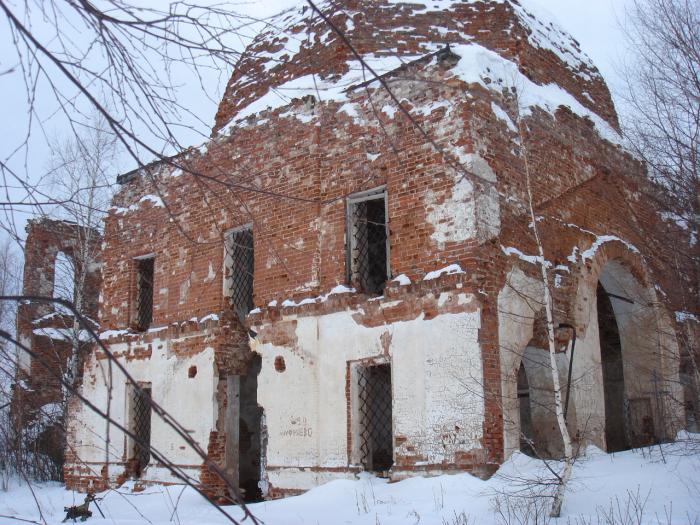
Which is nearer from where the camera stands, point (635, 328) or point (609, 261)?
point (609, 261)

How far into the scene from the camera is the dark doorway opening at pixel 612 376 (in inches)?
544

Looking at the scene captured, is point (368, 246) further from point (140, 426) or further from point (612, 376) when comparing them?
point (612, 376)

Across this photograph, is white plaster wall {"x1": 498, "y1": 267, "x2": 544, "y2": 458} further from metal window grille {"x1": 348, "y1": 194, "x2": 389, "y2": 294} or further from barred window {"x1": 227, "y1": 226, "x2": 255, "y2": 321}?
barred window {"x1": 227, "y1": 226, "x2": 255, "y2": 321}

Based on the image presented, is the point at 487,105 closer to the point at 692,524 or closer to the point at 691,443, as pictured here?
the point at 691,443

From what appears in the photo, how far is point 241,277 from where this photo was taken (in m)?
11.6

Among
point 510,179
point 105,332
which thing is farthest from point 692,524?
point 105,332

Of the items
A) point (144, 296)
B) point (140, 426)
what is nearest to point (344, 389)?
point (140, 426)

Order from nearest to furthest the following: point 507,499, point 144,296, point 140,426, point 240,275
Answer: point 507,499 → point 240,275 → point 140,426 → point 144,296

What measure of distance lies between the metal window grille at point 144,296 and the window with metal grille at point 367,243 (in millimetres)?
4621

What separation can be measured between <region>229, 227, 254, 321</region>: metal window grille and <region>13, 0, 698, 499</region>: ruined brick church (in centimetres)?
4

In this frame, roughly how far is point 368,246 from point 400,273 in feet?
4.15

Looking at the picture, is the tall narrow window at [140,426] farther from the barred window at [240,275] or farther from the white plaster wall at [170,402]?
the barred window at [240,275]

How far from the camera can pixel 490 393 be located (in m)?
8.01

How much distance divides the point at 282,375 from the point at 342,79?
171 inches
